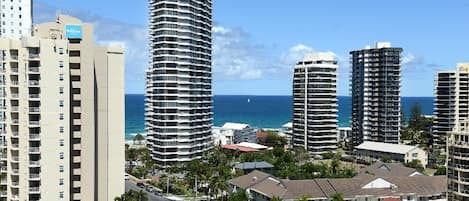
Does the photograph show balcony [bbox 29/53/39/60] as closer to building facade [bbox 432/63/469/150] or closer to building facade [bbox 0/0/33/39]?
building facade [bbox 0/0/33/39]

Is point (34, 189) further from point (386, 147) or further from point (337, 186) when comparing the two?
point (386, 147)

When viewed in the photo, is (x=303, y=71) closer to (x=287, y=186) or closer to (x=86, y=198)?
(x=287, y=186)

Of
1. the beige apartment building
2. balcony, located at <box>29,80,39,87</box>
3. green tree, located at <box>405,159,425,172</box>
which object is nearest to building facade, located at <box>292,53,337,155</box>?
green tree, located at <box>405,159,425,172</box>

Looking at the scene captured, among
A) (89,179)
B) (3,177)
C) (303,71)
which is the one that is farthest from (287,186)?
(303,71)

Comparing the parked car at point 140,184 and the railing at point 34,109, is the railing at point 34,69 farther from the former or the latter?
the parked car at point 140,184

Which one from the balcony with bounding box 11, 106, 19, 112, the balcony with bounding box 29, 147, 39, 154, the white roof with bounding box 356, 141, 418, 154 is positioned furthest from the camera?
the white roof with bounding box 356, 141, 418, 154

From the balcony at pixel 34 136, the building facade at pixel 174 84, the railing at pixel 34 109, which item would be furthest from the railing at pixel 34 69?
the building facade at pixel 174 84
